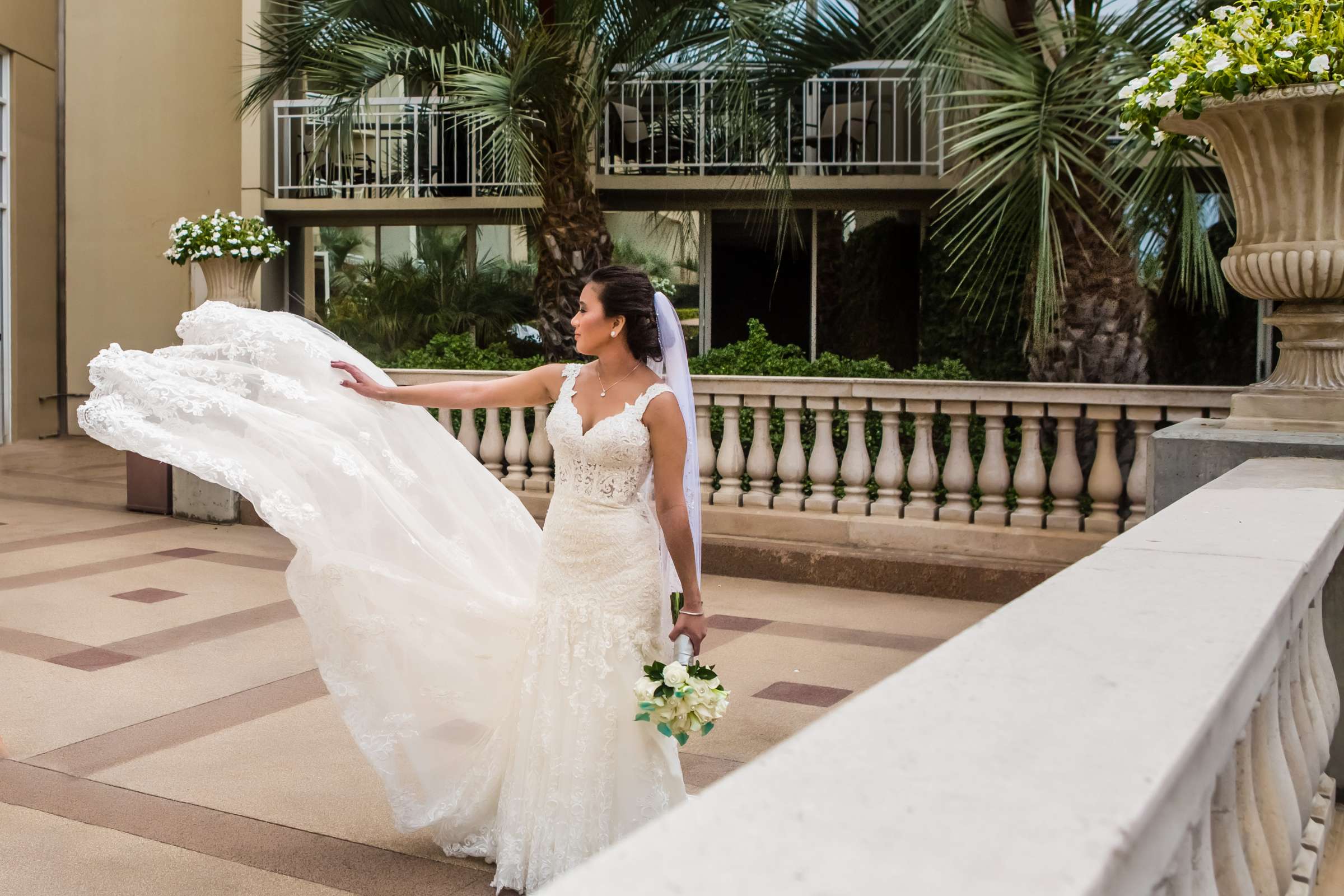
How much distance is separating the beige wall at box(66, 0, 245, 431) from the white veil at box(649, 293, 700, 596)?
1453 centimetres

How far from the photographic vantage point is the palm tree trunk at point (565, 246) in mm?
10250

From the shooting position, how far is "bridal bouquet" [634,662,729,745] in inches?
128

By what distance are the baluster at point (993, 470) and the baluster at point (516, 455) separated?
10.5 feet

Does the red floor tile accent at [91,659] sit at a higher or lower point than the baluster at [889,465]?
lower

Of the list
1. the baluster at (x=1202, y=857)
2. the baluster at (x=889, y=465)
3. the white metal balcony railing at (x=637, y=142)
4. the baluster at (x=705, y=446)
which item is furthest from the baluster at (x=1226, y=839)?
the white metal balcony railing at (x=637, y=142)

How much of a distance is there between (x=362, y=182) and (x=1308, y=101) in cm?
1379

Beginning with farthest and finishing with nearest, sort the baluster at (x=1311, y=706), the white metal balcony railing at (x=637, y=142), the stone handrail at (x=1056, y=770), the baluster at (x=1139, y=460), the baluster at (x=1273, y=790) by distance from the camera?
the white metal balcony railing at (x=637, y=142) < the baluster at (x=1139, y=460) < the baluster at (x=1311, y=706) < the baluster at (x=1273, y=790) < the stone handrail at (x=1056, y=770)

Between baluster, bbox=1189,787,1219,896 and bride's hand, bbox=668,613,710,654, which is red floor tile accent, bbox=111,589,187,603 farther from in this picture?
baluster, bbox=1189,787,1219,896

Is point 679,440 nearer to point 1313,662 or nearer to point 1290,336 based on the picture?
point 1313,662

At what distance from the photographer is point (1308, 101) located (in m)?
4.29

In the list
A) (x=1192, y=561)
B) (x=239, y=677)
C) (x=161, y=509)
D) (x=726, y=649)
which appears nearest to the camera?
(x=1192, y=561)

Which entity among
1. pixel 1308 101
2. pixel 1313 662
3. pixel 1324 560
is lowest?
pixel 1313 662

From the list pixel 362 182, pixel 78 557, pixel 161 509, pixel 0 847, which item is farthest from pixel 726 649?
pixel 362 182

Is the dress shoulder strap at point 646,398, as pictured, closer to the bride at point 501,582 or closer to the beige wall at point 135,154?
the bride at point 501,582
